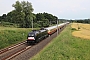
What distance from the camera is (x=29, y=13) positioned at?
6981 cm

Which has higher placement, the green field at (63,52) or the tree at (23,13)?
Answer: the tree at (23,13)

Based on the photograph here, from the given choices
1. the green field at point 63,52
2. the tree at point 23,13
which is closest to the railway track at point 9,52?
the green field at point 63,52

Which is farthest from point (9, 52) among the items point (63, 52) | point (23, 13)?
point (23, 13)

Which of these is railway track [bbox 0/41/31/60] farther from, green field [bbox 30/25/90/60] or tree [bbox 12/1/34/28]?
tree [bbox 12/1/34/28]

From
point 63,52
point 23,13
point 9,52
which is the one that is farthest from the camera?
point 23,13

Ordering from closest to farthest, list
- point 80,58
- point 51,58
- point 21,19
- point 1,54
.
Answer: point 51,58
point 80,58
point 1,54
point 21,19

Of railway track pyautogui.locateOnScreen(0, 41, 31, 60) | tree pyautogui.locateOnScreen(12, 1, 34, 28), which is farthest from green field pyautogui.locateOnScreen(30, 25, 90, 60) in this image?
tree pyautogui.locateOnScreen(12, 1, 34, 28)

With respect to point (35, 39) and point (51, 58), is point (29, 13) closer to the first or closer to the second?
point (35, 39)

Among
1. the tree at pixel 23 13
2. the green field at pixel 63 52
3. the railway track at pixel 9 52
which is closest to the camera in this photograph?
the green field at pixel 63 52

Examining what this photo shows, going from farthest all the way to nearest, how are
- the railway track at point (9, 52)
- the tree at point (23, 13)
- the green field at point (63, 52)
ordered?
the tree at point (23, 13) < the railway track at point (9, 52) < the green field at point (63, 52)

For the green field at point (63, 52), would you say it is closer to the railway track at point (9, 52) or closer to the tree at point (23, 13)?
the railway track at point (9, 52)

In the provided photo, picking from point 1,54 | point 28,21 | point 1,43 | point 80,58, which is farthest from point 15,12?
point 80,58

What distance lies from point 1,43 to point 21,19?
4051 centimetres

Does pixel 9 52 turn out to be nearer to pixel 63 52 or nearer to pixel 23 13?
pixel 63 52
